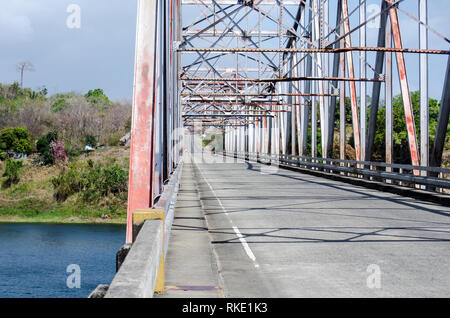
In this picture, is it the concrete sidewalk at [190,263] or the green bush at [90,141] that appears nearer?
the concrete sidewalk at [190,263]

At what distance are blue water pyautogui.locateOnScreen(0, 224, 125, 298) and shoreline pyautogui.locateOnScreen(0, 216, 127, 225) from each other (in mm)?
1506

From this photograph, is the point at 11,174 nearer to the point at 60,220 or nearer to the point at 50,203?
the point at 50,203

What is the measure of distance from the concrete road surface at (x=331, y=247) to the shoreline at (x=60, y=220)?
1982 inches

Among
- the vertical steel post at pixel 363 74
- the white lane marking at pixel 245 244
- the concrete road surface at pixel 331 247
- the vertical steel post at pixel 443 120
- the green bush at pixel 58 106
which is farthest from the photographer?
the green bush at pixel 58 106

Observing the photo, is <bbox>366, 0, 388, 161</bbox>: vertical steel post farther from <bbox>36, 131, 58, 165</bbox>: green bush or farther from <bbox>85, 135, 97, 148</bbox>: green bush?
<bbox>85, 135, 97, 148</bbox>: green bush

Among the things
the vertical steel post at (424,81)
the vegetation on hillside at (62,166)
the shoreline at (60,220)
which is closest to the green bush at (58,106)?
the vegetation on hillside at (62,166)

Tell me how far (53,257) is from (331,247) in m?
41.9

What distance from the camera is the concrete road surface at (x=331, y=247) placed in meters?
7.02

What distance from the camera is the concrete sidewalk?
21.1ft

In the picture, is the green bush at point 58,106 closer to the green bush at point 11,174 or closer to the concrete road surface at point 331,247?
the green bush at point 11,174

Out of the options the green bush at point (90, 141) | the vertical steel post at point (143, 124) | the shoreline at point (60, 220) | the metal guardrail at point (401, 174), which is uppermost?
the green bush at point (90, 141)

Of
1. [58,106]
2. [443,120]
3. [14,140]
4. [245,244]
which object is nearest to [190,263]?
[245,244]

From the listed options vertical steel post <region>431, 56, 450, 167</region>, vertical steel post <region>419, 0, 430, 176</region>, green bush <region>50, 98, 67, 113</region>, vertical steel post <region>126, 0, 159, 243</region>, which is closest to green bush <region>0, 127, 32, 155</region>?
green bush <region>50, 98, 67, 113</region>
